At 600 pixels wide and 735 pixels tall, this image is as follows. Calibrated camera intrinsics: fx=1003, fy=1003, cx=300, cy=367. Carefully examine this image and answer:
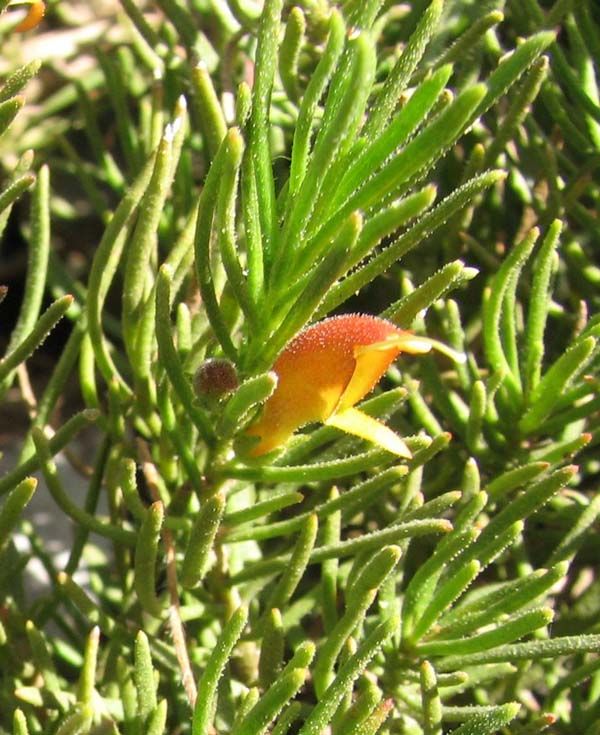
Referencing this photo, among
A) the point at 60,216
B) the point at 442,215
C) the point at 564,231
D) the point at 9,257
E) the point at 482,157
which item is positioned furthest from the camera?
the point at 9,257

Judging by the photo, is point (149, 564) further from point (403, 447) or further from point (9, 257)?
point (9, 257)

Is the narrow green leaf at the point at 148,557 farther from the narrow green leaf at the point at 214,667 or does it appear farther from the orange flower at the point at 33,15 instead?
the orange flower at the point at 33,15

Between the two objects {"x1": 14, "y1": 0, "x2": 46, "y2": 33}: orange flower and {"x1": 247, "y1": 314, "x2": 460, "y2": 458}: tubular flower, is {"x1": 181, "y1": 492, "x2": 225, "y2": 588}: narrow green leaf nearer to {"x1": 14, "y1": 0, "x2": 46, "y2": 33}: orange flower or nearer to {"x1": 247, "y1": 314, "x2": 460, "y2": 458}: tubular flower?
{"x1": 247, "y1": 314, "x2": 460, "y2": 458}: tubular flower

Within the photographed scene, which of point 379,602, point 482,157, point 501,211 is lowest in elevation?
point 379,602

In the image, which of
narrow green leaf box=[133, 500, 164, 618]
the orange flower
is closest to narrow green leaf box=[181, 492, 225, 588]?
narrow green leaf box=[133, 500, 164, 618]

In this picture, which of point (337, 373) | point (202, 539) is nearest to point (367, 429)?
point (337, 373)

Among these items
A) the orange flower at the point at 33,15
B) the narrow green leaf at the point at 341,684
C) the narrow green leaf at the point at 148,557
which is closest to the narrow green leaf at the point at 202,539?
the narrow green leaf at the point at 148,557

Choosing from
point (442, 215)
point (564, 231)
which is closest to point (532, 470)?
point (442, 215)

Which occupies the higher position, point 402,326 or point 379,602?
point 402,326
